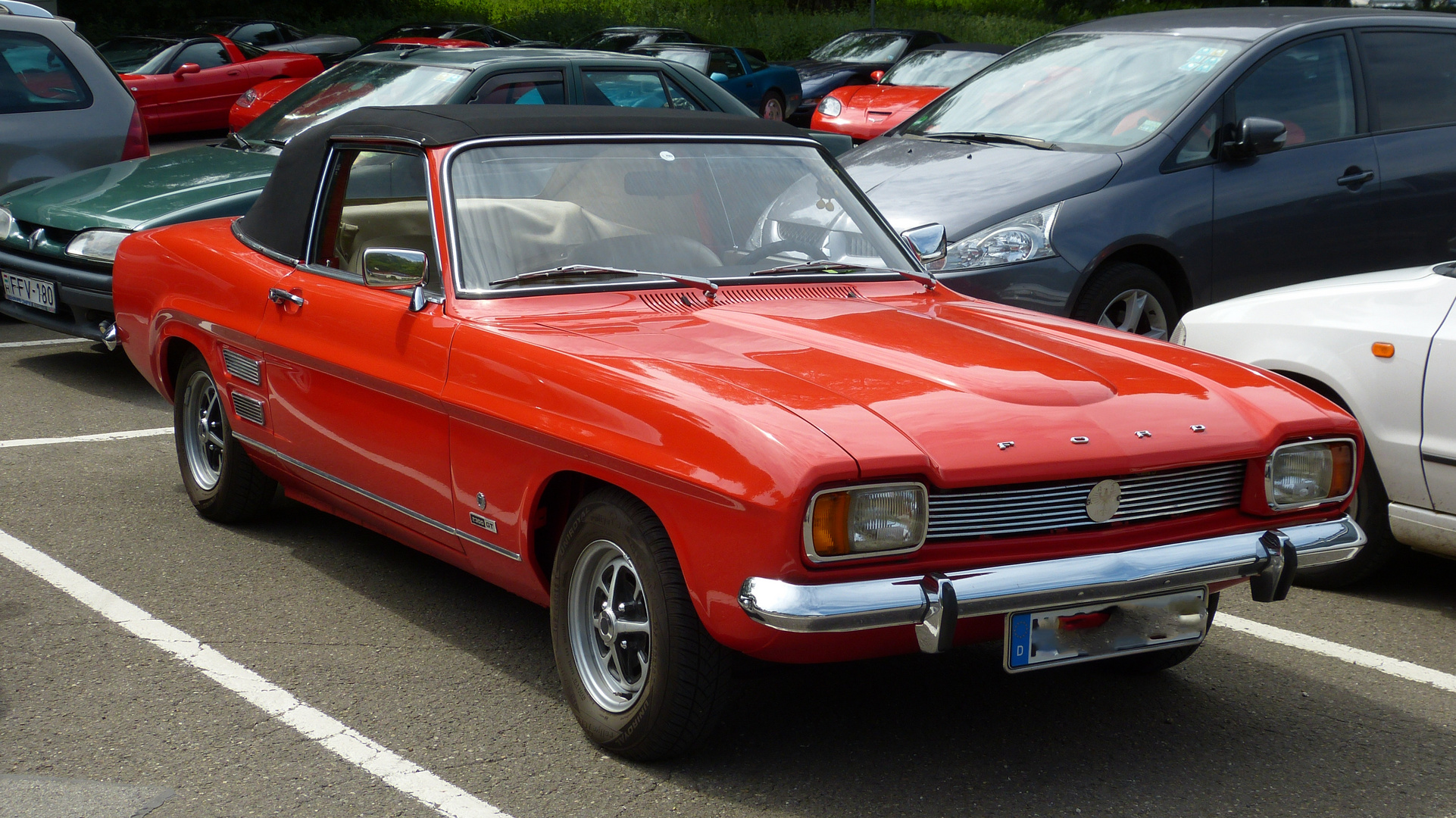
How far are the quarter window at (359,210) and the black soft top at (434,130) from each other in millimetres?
61

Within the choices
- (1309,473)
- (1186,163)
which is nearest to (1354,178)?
(1186,163)

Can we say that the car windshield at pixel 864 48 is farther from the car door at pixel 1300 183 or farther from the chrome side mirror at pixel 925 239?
the chrome side mirror at pixel 925 239

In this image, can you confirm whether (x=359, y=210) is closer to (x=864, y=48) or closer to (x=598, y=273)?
(x=598, y=273)

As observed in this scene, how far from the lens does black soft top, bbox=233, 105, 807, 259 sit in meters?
4.37

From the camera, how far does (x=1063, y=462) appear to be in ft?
10.2

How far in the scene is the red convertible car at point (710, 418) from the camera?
302 centimetres

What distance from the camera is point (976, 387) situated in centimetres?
334

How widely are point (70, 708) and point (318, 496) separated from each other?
1162mm

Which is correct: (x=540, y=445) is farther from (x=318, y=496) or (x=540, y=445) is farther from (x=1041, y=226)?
(x=1041, y=226)

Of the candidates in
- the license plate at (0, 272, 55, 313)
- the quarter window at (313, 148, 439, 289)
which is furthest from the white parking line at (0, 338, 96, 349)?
the quarter window at (313, 148, 439, 289)

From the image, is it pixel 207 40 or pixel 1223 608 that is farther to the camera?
pixel 207 40

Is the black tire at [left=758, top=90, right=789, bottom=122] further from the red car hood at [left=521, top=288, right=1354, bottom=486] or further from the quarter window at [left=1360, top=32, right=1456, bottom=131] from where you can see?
the red car hood at [left=521, top=288, right=1354, bottom=486]

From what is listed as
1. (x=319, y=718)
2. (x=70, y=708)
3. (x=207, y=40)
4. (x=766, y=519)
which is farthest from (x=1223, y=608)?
(x=207, y=40)

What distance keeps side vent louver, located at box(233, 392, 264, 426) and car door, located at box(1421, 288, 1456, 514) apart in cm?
Answer: 374
